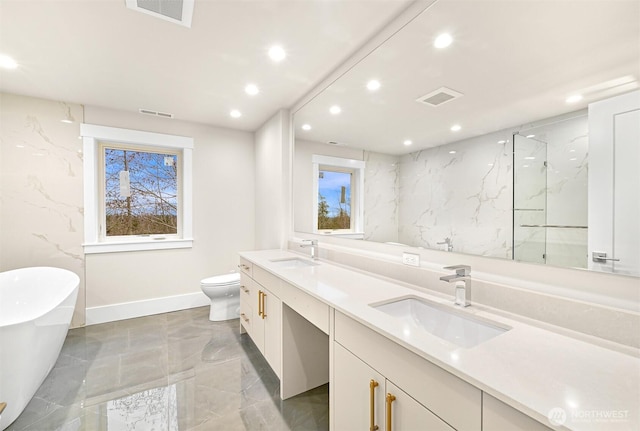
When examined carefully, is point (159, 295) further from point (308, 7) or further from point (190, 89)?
point (308, 7)

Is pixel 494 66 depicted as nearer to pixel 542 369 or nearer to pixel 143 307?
pixel 542 369

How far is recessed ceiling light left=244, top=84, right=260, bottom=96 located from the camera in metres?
2.47

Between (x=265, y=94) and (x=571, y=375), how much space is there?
2776 millimetres

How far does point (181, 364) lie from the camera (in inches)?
87.8

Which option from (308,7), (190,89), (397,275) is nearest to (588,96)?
(397,275)

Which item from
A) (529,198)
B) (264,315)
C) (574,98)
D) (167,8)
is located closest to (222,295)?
(264,315)

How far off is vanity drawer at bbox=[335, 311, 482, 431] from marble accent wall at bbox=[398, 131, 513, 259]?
26.2 inches

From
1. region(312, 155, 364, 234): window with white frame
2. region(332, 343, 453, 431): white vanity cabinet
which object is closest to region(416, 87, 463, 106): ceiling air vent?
region(312, 155, 364, 234): window with white frame

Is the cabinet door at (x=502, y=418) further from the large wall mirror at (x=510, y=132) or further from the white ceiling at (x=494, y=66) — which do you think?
the white ceiling at (x=494, y=66)

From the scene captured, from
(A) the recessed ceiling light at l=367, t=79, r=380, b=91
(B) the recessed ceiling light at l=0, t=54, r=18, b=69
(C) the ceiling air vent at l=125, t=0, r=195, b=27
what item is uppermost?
(C) the ceiling air vent at l=125, t=0, r=195, b=27

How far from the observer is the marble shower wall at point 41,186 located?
2.62m

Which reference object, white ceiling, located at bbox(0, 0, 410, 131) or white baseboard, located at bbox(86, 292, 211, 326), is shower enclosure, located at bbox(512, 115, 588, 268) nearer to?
white ceiling, located at bbox(0, 0, 410, 131)

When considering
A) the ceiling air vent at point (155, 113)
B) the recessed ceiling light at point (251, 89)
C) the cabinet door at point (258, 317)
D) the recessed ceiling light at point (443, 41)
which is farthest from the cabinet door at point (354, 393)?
the ceiling air vent at point (155, 113)
